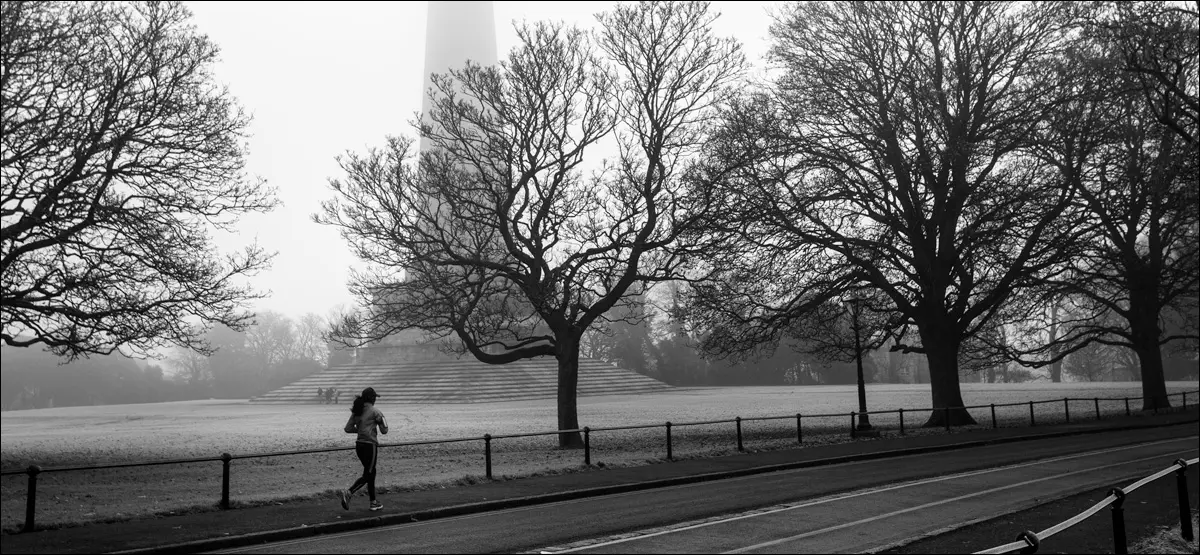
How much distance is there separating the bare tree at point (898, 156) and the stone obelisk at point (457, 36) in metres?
43.4

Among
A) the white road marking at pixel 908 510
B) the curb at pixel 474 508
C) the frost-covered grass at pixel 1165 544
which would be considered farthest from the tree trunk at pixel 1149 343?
the frost-covered grass at pixel 1165 544

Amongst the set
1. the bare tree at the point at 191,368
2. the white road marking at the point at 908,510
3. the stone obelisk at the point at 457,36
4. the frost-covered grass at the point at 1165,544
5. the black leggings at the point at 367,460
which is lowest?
the frost-covered grass at the point at 1165,544

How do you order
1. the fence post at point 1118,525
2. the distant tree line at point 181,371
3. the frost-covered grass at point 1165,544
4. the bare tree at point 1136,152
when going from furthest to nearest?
the distant tree line at point 181,371, the bare tree at point 1136,152, the frost-covered grass at point 1165,544, the fence post at point 1118,525

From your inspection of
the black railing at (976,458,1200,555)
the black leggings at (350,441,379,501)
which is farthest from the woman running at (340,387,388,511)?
the black railing at (976,458,1200,555)

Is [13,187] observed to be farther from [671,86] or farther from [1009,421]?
[1009,421]

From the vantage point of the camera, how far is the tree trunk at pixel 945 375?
30547 millimetres

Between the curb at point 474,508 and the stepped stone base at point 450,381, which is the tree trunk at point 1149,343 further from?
the stepped stone base at point 450,381

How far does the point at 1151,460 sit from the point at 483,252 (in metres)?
17.6

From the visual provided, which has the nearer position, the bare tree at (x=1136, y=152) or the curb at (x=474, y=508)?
the curb at (x=474, y=508)

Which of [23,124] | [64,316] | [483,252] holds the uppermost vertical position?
[23,124]

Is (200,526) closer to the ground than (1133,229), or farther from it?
closer to the ground

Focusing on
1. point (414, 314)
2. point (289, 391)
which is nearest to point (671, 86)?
point (414, 314)

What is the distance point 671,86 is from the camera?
2569 centimetres

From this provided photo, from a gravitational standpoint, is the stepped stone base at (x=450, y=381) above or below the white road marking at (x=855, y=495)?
above
